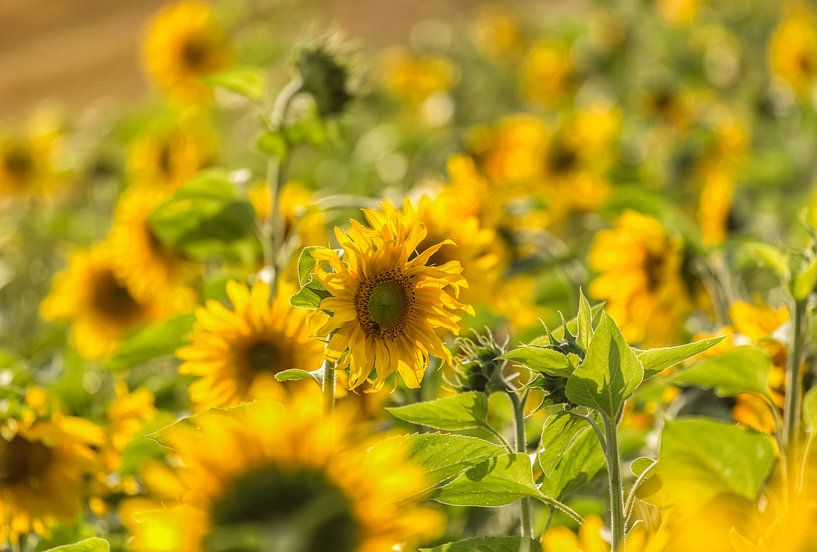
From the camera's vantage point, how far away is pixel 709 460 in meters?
0.75

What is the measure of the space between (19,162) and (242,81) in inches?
58.6

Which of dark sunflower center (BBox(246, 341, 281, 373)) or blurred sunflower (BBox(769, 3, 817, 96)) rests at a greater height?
dark sunflower center (BBox(246, 341, 281, 373))

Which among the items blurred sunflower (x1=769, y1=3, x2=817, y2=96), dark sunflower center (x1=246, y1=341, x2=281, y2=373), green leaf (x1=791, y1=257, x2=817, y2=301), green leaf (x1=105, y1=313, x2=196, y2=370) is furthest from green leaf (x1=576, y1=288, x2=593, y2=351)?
blurred sunflower (x1=769, y1=3, x2=817, y2=96)

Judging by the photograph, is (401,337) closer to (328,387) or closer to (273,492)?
(328,387)

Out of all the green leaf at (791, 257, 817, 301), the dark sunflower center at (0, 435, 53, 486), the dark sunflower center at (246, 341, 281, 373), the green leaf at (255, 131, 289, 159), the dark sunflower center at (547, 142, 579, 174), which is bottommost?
the dark sunflower center at (547, 142, 579, 174)

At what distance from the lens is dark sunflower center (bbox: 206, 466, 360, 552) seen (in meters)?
0.54

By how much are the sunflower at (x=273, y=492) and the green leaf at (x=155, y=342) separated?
22.7 inches

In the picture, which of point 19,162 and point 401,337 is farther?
point 19,162

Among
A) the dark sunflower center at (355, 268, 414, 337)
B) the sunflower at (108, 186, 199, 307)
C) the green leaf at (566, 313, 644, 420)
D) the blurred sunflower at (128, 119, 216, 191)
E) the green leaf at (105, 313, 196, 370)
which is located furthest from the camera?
the blurred sunflower at (128, 119, 216, 191)

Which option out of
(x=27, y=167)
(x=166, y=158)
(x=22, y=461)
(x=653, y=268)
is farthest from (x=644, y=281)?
(x=27, y=167)

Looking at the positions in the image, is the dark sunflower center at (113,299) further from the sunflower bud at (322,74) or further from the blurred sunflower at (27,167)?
the blurred sunflower at (27,167)

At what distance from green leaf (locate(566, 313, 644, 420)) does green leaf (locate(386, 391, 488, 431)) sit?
4.4 inches

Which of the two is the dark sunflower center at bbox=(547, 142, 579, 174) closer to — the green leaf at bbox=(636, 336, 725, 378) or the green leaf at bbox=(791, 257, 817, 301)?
the green leaf at bbox=(791, 257, 817, 301)

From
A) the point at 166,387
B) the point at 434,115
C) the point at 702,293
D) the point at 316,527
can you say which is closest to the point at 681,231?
the point at 702,293
